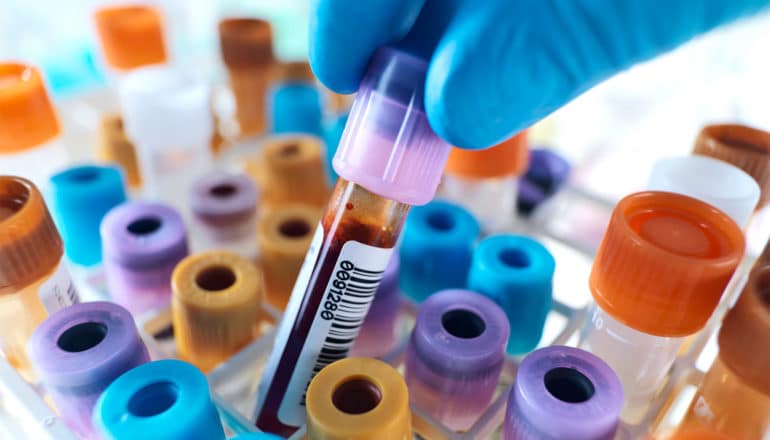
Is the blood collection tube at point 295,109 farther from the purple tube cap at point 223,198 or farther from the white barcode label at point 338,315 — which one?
the white barcode label at point 338,315

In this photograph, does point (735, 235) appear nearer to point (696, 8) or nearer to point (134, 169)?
point (696, 8)

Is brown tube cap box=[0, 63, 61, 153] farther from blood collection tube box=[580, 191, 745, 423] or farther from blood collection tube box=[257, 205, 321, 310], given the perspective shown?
blood collection tube box=[580, 191, 745, 423]

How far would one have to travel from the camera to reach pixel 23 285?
1.18 feet

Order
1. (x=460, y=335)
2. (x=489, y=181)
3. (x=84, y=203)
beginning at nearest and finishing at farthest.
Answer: (x=460, y=335)
(x=84, y=203)
(x=489, y=181)

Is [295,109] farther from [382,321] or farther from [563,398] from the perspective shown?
[563,398]

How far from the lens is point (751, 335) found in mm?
312

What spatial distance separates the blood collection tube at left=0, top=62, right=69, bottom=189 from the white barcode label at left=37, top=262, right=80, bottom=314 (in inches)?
4.6

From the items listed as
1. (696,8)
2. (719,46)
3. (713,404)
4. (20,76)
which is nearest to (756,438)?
(713,404)

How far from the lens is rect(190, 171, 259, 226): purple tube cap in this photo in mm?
514

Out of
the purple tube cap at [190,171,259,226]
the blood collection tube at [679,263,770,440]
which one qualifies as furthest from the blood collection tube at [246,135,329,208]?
the blood collection tube at [679,263,770,440]

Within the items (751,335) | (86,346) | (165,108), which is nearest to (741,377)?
(751,335)

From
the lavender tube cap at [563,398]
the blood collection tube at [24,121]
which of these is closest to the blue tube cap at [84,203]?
the blood collection tube at [24,121]

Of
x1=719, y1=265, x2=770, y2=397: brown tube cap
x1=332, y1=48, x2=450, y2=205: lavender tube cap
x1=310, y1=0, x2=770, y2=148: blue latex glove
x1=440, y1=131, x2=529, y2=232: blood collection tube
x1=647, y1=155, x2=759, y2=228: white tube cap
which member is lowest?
x1=440, y1=131, x2=529, y2=232: blood collection tube

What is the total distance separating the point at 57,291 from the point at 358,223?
0.21m
